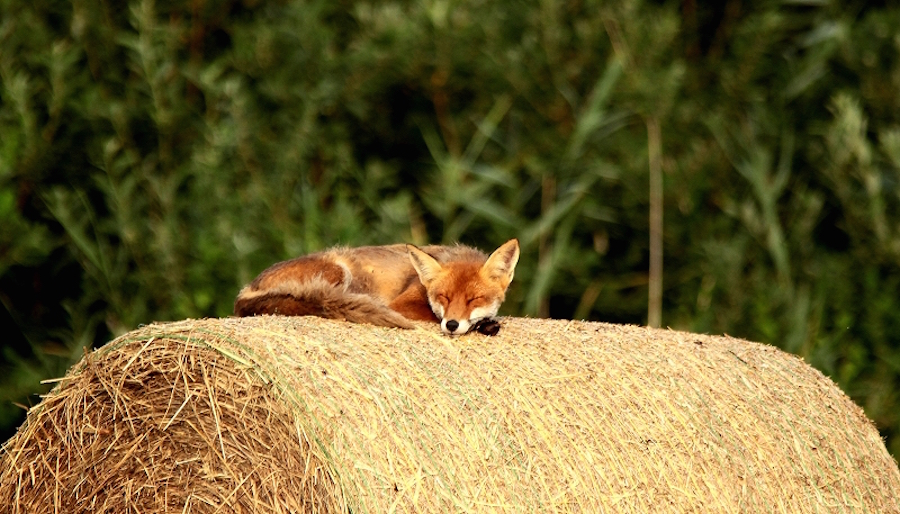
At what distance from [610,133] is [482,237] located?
4.84 feet

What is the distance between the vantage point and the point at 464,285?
5.95 metres

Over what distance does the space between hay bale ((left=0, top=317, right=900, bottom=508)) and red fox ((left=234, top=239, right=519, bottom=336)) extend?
0.58 feet

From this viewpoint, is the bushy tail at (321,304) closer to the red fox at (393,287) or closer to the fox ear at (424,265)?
the red fox at (393,287)

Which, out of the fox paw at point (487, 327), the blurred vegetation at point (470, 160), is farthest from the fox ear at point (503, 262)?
the blurred vegetation at point (470, 160)

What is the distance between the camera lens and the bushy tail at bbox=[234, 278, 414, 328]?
564 centimetres

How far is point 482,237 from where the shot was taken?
32.9 ft

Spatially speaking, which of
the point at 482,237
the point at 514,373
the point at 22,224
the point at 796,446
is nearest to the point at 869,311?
the point at 482,237

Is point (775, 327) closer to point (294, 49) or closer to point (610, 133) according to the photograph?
point (610, 133)

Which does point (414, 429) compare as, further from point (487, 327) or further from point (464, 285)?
point (464, 285)

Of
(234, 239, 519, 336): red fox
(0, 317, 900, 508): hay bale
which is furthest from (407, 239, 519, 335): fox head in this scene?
(0, 317, 900, 508): hay bale

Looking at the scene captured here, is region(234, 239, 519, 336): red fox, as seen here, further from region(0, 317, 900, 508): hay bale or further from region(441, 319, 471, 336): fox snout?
region(0, 317, 900, 508): hay bale

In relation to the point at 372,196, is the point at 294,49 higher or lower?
higher

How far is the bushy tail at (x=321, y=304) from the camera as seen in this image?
5.64 m

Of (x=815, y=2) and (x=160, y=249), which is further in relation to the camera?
(x=815, y=2)
